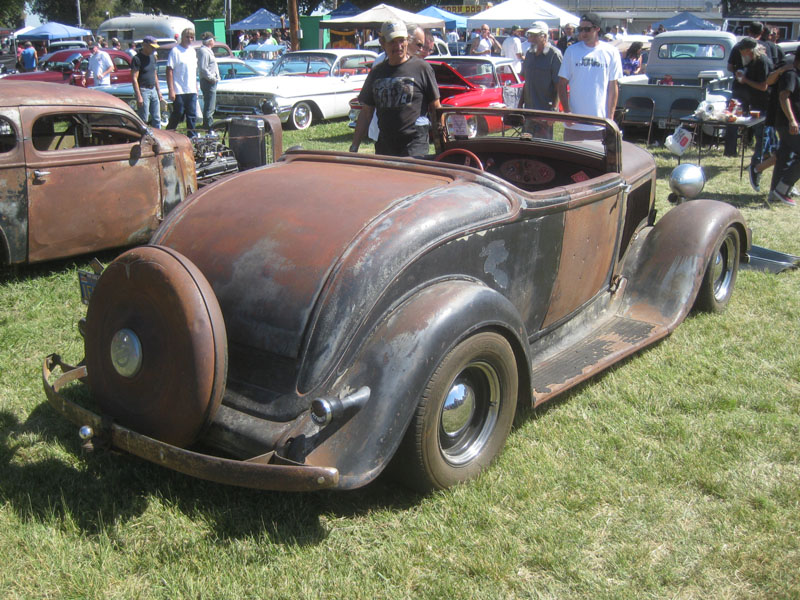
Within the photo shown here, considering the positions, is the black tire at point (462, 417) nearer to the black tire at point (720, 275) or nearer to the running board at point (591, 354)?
the running board at point (591, 354)

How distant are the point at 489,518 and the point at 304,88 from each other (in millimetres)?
12003

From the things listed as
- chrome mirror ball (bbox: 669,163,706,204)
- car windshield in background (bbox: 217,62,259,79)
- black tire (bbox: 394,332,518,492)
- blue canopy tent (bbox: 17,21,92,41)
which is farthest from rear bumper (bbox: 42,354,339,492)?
blue canopy tent (bbox: 17,21,92,41)

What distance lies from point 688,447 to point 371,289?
5.67ft

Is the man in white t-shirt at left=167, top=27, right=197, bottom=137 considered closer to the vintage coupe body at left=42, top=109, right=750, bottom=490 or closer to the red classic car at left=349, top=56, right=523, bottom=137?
the red classic car at left=349, top=56, right=523, bottom=137

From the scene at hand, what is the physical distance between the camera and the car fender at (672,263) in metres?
4.27

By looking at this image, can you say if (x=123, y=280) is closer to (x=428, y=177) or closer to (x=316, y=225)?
(x=316, y=225)

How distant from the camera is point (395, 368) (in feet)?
8.42

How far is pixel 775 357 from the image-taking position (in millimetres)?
4250

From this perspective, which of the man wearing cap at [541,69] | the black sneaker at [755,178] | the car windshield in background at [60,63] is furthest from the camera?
the car windshield in background at [60,63]

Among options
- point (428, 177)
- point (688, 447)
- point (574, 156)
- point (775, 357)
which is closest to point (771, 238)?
point (775, 357)

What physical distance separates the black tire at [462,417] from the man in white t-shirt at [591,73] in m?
4.82

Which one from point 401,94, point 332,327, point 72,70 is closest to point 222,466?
point 332,327

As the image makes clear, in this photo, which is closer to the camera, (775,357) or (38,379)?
(38,379)

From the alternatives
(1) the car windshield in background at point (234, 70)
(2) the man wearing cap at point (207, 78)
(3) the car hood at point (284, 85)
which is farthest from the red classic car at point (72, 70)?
(2) the man wearing cap at point (207, 78)
